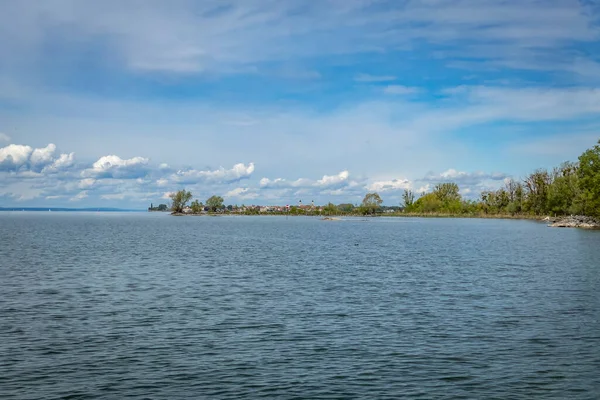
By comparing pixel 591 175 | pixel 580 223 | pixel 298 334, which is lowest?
pixel 298 334

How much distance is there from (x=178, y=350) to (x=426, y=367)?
9576 millimetres

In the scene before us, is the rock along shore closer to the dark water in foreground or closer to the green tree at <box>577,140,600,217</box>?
the green tree at <box>577,140,600,217</box>

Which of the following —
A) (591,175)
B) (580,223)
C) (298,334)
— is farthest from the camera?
(580,223)

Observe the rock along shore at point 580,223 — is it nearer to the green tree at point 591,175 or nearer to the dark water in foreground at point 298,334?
the green tree at point 591,175

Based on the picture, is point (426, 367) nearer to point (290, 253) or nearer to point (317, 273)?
point (317, 273)

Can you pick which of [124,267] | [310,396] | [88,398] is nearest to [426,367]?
[310,396]

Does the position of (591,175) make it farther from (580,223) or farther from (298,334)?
(298,334)

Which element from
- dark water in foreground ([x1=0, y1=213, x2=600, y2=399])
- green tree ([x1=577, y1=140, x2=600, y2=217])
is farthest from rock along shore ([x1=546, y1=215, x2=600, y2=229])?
dark water in foreground ([x1=0, y1=213, x2=600, y2=399])

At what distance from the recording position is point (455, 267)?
2045 inches

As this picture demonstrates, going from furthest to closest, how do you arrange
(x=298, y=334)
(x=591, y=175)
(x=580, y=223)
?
(x=580, y=223)
(x=591, y=175)
(x=298, y=334)

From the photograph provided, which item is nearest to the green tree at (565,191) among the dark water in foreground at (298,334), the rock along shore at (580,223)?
the rock along shore at (580,223)

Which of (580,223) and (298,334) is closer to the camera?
(298,334)

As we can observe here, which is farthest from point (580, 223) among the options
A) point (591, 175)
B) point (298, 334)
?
point (298, 334)

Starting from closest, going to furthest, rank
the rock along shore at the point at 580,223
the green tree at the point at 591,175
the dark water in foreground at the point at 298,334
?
the dark water in foreground at the point at 298,334
the green tree at the point at 591,175
the rock along shore at the point at 580,223
